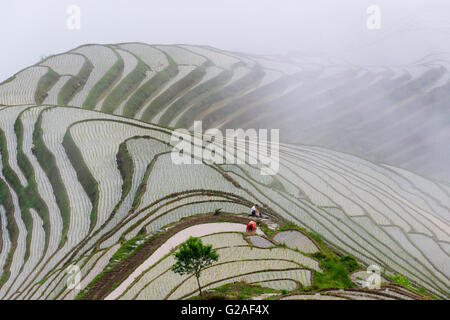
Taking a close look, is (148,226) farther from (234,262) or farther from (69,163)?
(69,163)

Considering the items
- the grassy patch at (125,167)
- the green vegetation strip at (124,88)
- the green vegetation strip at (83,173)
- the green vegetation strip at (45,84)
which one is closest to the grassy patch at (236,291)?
the green vegetation strip at (83,173)

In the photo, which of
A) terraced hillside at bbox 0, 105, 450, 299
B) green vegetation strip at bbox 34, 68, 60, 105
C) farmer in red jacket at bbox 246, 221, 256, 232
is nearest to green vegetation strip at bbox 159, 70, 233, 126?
green vegetation strip at bbox 34, 68, 60, 105

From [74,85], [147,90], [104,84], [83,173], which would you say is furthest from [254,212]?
[74,85]

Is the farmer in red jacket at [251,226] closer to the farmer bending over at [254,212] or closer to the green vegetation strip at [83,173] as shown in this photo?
the farmer bending over at [254,212]

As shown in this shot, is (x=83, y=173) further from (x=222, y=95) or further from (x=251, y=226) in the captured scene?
(x=222, y=95)

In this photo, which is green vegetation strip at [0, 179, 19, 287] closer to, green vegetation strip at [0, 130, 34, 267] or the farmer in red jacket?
green vegetation strip at [0, 130, 34, 267]

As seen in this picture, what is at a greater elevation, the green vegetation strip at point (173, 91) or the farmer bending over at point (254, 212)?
the green vegetation strip at point (173, 91)
